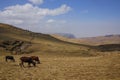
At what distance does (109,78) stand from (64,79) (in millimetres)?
4288

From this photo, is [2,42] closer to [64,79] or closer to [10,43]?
[10,43]

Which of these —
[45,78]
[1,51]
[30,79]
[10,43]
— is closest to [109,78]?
[45,78]

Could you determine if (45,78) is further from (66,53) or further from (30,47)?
(30,47)

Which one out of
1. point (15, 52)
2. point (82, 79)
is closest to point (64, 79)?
point (82, 79)

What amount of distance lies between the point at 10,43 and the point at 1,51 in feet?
29.0

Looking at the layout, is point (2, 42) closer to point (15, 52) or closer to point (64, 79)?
point (15, 52)

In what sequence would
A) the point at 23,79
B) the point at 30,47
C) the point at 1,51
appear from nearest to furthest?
the point at 23,79, the point at 1,51, the point at 30,47

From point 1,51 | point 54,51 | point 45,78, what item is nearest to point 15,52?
point 1,51

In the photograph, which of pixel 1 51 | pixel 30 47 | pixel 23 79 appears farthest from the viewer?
pixel 30 47

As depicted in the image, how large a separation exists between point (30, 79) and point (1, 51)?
4075 centimetres

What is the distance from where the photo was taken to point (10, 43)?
67.8 m

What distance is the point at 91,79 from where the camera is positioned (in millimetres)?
20562

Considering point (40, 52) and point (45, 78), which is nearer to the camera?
point (45, 78)

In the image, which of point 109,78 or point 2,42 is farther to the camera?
point 2,42
